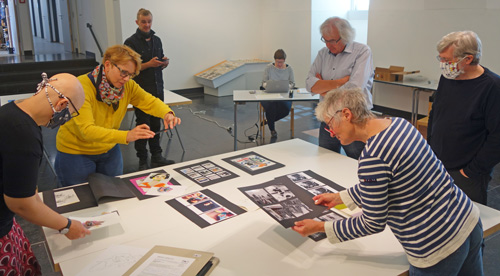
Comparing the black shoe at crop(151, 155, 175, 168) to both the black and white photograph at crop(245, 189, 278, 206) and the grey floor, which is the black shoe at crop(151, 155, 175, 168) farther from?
the black and white photograph at crop(245, 189, 278, 206)

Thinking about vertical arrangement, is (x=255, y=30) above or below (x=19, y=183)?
above

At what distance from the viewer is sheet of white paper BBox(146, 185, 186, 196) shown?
2.22m

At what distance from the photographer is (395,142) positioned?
1.36 meters

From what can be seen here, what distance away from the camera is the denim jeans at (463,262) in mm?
1449

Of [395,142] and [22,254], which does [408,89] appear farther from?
[22,254]

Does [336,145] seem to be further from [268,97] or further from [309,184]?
[268,97]

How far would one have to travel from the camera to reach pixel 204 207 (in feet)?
6.77

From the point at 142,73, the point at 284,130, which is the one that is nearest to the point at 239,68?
the point at 284,130

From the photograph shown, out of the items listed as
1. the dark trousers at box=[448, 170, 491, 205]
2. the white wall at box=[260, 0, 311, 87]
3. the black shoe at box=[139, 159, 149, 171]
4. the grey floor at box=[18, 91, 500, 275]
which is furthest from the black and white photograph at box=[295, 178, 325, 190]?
the white wall at box=[260, 0, 311, 87]

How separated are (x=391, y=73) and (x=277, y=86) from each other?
2.11m

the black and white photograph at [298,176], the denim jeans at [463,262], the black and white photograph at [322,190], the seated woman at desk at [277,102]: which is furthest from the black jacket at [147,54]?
the denim jeans at [463,262]

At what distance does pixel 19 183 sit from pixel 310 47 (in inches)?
297

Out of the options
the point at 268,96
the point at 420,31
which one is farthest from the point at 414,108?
the point at 268,96

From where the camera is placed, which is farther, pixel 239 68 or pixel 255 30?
pixel 255 30
